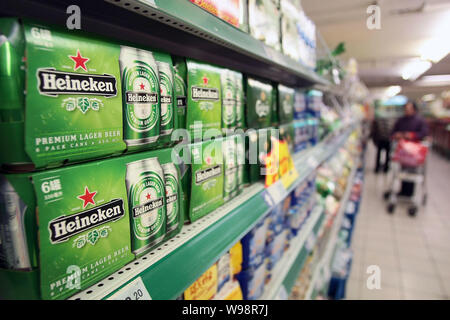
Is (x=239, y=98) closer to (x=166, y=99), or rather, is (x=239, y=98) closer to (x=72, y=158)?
(x=166, y=99)

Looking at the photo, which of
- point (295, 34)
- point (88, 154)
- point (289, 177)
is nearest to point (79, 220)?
point (88, 154)

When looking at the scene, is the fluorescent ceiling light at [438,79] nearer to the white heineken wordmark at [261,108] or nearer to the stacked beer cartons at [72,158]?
the white heineken wordmark at [261,108]

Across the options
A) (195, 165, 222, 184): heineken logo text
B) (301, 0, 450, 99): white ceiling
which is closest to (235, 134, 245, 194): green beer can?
(195, 165, 222, 184): heineken logo text

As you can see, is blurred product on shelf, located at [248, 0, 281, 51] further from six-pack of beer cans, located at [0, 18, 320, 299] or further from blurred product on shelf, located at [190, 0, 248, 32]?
six-pack of beer cans, located at [0, 18, 320, 299]

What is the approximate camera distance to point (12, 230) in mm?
→ 416

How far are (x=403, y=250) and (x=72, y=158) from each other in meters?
3.85

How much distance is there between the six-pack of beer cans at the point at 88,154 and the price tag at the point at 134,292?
55 mm

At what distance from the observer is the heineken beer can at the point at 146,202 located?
0.57m

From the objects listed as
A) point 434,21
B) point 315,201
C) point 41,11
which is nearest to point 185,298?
point 41,11

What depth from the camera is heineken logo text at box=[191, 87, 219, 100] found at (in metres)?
0.76

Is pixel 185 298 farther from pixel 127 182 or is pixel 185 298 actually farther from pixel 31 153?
pixel 31 153

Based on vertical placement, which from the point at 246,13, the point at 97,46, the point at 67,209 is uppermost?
the point at 246,13

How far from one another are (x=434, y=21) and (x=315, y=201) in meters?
3.88

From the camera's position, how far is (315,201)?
2137 mm
